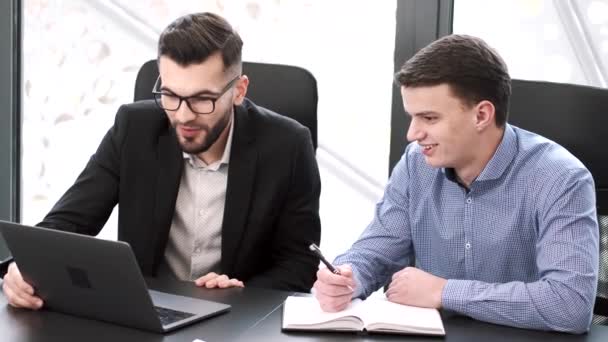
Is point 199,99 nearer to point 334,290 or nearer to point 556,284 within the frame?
point 334,290

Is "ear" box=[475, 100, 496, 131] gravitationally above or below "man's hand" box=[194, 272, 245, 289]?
above

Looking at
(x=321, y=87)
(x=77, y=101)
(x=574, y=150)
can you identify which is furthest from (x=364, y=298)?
(x=77, y=101)

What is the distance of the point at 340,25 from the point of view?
352 centimetres

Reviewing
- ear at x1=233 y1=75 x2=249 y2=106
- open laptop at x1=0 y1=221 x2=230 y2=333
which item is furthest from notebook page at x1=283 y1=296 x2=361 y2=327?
ear at x1=233 y1=75 x2=249 y2=106

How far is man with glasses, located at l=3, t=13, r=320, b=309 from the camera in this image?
2.47m

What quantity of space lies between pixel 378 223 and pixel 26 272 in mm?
845

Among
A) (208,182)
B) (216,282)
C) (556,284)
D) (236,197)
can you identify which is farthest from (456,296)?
(208,182)

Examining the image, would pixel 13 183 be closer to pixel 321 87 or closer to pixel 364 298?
pixel 321 87

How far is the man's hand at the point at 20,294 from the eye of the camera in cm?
204

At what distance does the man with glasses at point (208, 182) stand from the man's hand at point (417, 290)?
47 cm

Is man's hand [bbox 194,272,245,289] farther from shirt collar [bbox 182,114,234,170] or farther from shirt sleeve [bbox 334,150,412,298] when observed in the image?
shirt collar [bbox 182,114,234,170]

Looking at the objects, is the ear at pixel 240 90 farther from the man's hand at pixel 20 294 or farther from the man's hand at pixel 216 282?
the man's hand at pixel 20 294

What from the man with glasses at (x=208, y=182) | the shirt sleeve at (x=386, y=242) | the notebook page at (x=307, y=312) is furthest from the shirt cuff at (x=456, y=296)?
the man with glasses at (x=208, y=182)

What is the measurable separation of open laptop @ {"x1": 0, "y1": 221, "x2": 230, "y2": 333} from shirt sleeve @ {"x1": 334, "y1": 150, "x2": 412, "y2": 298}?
1.37ft
